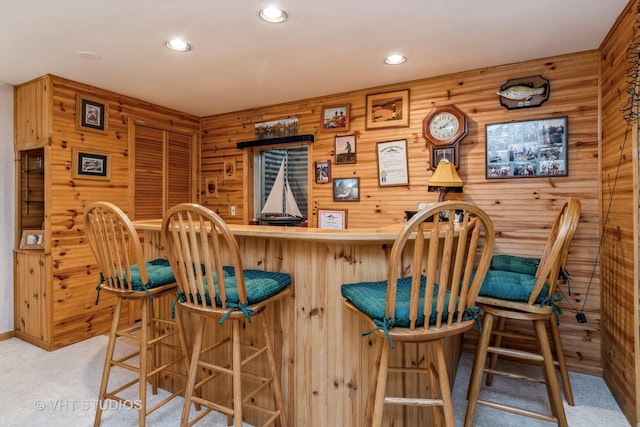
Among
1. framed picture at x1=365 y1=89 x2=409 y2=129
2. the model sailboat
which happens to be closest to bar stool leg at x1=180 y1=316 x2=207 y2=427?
framed picture at x1=365 y1=89 x2=409 y2=129

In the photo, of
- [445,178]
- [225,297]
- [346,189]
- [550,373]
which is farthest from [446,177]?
[225,297]

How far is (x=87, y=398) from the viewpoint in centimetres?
230

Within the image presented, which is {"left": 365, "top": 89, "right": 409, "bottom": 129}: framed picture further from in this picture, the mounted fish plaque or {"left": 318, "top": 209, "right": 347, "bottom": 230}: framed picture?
{"left": 318, "top": 209, "right": 347, "bottom": 230}: framed picture

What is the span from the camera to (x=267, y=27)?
2.32 metres

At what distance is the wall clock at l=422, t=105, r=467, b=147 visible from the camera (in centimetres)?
305

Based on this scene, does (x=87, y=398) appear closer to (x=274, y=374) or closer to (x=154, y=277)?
(x=154, y=277)

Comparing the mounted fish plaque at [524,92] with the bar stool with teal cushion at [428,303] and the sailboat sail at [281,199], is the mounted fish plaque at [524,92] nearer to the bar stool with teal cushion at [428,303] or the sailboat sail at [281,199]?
the bar stool with teal cushion at [428,303]

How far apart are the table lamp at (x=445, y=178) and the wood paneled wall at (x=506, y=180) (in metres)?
0.23

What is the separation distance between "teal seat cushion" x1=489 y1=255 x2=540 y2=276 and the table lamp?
66 cm

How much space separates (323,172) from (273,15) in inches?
72.9

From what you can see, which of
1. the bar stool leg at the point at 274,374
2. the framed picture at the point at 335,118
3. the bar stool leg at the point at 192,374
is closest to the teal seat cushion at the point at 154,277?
the bar stool leg at the point at 192,374

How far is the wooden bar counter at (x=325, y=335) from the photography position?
5.78 feet

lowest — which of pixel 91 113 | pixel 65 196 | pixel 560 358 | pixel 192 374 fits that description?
pixel 560 358

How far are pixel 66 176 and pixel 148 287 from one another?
6.92 feet
